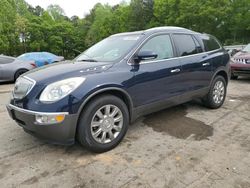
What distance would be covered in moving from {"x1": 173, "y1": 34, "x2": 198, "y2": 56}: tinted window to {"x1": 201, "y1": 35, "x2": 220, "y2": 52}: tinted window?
0.45 m

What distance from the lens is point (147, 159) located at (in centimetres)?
316

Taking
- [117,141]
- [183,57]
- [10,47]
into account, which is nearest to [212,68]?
[183,57]

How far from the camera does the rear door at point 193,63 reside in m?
4.39

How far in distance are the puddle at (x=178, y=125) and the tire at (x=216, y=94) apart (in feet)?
1.85

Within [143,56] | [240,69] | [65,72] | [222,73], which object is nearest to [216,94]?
[222,73]

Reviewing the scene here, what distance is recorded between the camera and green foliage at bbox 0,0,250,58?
29391 millimetres

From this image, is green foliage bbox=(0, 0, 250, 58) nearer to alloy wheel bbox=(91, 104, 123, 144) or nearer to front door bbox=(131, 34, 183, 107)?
front door bbox=(131, 34, 183, 107)

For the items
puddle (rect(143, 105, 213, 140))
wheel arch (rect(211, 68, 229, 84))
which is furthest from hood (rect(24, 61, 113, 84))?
wheel arch (rect(211, 68, 229, 84))

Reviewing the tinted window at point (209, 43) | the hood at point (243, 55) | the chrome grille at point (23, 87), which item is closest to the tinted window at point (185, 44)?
the tinted window at point (209, 43)

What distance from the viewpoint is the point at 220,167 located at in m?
2.95

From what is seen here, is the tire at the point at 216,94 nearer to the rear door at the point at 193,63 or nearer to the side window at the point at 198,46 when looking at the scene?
the rear door at the point at 193,63

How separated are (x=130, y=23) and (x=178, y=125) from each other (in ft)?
132

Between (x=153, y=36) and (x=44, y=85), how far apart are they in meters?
1.95

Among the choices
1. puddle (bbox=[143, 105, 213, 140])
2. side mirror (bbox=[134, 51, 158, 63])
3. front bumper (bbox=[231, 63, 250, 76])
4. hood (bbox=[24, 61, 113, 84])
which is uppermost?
side mirror (bbox=[134, 51, 158, 63])
